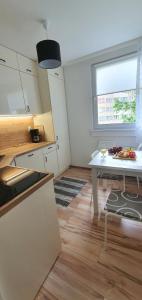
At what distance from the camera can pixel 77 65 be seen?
121 inches

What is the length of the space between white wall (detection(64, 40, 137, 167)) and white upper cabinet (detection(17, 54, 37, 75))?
0.81m

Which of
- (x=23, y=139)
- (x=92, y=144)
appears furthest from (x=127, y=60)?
(x=23, y=139)

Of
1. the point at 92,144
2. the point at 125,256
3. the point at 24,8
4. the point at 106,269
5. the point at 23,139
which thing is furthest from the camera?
the point at 92,144

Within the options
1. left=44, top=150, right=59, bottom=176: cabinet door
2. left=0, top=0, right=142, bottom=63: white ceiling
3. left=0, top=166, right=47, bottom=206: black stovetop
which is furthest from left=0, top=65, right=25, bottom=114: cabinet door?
left=0, top=166, right=47, bottom=206: black stovetop

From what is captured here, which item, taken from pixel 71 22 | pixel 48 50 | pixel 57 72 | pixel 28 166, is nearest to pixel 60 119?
pixel 57 72

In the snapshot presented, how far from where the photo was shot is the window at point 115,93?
8.65 ft

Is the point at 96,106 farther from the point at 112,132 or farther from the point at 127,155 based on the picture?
the point at 127,155

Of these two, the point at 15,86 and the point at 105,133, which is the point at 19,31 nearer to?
the point at 15,86

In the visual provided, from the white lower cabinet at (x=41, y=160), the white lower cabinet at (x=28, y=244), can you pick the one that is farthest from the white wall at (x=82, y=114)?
the white lower cabinet at (x=28, y=244)

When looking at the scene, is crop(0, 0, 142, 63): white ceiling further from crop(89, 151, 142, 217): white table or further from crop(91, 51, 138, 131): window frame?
crop(89, 151, 142, 217): white table

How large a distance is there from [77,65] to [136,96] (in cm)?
140

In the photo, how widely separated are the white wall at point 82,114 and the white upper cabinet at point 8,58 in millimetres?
1232

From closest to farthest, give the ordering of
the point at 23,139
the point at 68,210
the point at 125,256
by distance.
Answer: the point at 125,256, the point at 68,210, the point at 23,139

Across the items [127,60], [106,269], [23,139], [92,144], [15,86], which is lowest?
[106,269]
